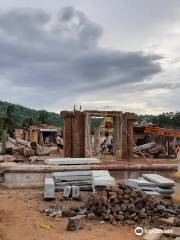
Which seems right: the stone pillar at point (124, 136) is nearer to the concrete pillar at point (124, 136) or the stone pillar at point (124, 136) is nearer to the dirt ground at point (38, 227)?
the concrete pillar at point (124, 136)

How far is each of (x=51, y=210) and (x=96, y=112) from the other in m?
6.34

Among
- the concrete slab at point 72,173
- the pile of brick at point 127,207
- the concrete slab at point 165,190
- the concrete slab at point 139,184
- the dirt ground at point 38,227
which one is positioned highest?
the concrete slab at point 72,173

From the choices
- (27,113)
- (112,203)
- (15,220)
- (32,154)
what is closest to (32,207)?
(15,220)

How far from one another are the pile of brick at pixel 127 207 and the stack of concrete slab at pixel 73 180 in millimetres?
2595

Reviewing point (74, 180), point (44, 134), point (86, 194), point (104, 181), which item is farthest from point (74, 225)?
point (44, 134)

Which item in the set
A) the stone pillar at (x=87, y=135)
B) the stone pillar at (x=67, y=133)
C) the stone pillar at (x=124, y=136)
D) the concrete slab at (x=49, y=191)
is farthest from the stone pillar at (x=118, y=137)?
the concrete slab at (x=49, y=191)

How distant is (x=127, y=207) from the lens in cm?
948

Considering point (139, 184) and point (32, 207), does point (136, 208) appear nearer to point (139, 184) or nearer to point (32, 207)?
point (139, 184)

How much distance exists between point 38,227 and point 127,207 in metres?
2.13

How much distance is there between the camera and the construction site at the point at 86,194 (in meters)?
8.59

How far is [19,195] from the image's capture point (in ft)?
39.5

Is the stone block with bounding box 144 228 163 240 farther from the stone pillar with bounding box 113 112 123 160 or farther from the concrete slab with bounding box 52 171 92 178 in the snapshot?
the stone pillar with bounding box 113 112 123 160

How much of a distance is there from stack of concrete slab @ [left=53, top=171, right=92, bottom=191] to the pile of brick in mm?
2595

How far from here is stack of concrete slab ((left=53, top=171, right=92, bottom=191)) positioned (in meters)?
12.6
